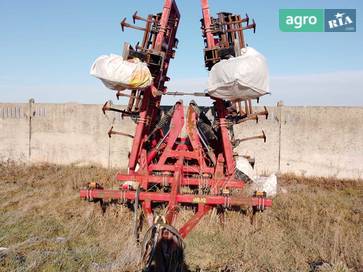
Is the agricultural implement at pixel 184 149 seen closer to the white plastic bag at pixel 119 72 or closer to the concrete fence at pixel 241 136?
the white plastic bag at pixel 119 72

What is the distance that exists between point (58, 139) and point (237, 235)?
19.5 ft

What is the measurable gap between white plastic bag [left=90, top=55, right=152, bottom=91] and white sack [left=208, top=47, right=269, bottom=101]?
0.94m

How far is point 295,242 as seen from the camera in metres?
4.00

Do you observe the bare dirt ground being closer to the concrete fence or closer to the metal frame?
the metal frame

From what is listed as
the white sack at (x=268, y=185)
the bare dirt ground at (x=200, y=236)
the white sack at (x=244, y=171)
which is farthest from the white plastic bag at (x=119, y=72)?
the white sack at (x=268, y=185)

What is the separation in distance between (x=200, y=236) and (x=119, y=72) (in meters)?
2.24

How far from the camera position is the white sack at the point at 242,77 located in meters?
4.11

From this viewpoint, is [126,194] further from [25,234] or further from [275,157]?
[275,157]

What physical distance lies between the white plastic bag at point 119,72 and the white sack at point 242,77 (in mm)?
942

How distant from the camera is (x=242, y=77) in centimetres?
409

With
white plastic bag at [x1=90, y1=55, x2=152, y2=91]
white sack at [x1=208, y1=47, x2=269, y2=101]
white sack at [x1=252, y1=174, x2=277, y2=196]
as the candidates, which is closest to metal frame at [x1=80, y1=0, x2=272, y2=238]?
white plastic bag at [x1=90, y1=55, x2=152, y2=91]

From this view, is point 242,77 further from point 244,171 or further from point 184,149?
point 244,171

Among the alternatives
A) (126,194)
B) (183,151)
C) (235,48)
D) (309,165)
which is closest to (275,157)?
(309,165)

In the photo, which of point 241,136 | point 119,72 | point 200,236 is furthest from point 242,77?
point 241,136
